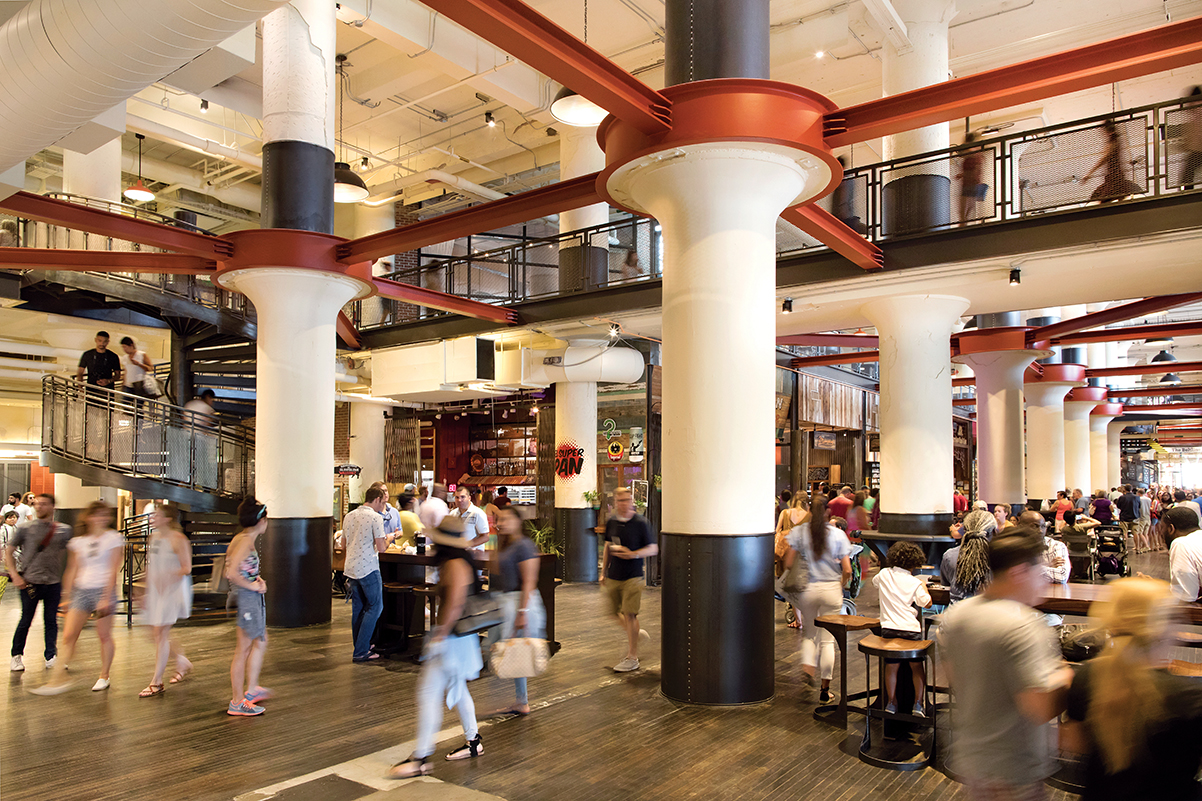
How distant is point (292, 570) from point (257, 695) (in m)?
3.48

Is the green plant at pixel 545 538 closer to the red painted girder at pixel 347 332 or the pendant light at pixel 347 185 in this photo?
the red painted girder at pixel 347 332

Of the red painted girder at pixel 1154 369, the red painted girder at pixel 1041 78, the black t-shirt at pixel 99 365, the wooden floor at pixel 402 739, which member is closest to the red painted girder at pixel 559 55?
the red painted girder at pixel 1041 78

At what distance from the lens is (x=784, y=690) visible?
6.85m

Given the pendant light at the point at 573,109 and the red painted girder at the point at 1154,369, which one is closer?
the pendant light at the point at 573,109

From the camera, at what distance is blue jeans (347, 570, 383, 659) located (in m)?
7.84

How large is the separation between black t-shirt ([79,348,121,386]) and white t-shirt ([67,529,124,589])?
18.9ft

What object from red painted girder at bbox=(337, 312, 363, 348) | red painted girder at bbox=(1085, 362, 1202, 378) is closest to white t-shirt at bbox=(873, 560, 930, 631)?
red painted girder at bbox=(337, 312, 363, 348)

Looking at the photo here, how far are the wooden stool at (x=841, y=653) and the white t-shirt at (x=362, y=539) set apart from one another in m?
4.03

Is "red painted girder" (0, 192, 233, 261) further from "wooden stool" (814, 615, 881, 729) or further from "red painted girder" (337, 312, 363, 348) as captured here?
"wooden stool" (814, 615, 881, 729)

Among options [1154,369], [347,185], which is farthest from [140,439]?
[1154,369]

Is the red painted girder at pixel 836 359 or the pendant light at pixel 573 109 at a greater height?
the pendant light at pixel 573 109

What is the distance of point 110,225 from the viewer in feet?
26.3

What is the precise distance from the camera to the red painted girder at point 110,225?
293 inches

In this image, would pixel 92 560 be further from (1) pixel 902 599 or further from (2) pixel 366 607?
(1) pixel 902 599
